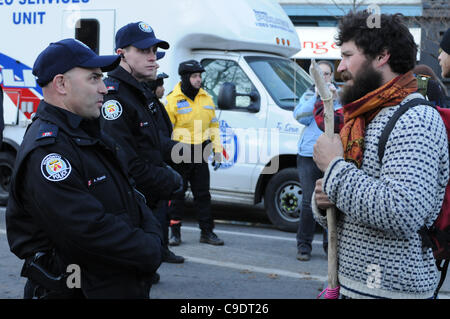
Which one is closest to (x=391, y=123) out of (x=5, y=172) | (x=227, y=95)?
(x=227, y=95)

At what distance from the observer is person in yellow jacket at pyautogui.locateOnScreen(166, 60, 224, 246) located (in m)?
7.20

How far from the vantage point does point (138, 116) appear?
415 centimetres

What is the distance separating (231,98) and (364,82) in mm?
5344

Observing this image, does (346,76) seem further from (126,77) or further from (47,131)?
(126,77)

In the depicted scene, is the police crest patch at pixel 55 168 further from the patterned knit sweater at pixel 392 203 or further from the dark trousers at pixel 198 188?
the dark trousers at pixel 198 188

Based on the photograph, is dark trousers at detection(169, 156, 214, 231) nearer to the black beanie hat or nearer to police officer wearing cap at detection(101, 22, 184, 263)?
police officer wearing cap at detection(101, 22, 184, 263)

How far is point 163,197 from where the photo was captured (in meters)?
4.27

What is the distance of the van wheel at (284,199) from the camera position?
8094 mm

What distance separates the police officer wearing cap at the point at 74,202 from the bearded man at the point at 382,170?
0.76 meters

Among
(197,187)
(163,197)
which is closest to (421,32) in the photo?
(197,187)

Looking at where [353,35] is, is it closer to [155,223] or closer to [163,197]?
[155,223]

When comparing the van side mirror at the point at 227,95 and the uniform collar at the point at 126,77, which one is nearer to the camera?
the uniform collar at the point at 126,77

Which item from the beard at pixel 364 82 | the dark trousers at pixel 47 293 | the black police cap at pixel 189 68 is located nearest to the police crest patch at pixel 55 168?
the dark trousers at pixel 47 293
